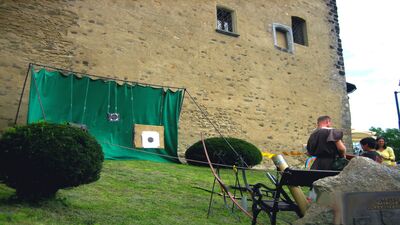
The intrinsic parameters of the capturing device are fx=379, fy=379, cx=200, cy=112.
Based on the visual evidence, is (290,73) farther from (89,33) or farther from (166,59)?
(89,33)

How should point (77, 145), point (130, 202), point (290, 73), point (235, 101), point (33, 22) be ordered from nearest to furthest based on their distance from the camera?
point (77, 145) < point (130, 202) < point (33, 22) < point (235, 101) < point (290, 73)

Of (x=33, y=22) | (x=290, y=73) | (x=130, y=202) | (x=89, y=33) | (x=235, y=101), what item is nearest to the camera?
(x=130, y=202)

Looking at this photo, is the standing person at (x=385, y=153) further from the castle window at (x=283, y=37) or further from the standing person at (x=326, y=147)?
the castle window at (x=283, y=37)

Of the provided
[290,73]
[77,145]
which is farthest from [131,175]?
[290,73]

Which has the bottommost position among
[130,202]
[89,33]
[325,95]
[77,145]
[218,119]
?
[130,202]

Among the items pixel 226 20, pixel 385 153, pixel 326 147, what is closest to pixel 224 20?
pixel 226 20

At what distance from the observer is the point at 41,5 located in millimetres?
10328

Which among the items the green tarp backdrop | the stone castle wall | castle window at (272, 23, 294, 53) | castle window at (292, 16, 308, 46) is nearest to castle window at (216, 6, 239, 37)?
the stone castle wall

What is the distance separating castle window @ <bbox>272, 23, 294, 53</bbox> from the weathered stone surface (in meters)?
11.9

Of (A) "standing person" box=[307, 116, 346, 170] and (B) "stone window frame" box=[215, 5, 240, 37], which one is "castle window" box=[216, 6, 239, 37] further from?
(A) "standing person" box=[307, 116, 346, 170]

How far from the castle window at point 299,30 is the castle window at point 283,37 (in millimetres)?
707

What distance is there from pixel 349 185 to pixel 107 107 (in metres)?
7.59

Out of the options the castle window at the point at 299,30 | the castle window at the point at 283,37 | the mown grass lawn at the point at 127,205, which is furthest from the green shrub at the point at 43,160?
the castle window at the point at 299,30

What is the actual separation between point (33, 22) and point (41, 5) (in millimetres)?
577
